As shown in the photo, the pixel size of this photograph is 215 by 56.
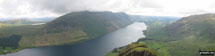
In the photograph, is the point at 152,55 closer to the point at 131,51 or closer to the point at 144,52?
the point at 144,52

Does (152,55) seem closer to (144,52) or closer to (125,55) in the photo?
(144,52)

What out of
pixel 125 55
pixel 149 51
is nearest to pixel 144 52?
pixel 149 51

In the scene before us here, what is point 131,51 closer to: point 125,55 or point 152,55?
point 125,55

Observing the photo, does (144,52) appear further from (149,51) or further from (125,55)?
(125,55)

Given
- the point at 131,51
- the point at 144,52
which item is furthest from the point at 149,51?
the point at 131,51

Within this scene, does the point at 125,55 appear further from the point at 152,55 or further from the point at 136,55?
the point at 152,55
